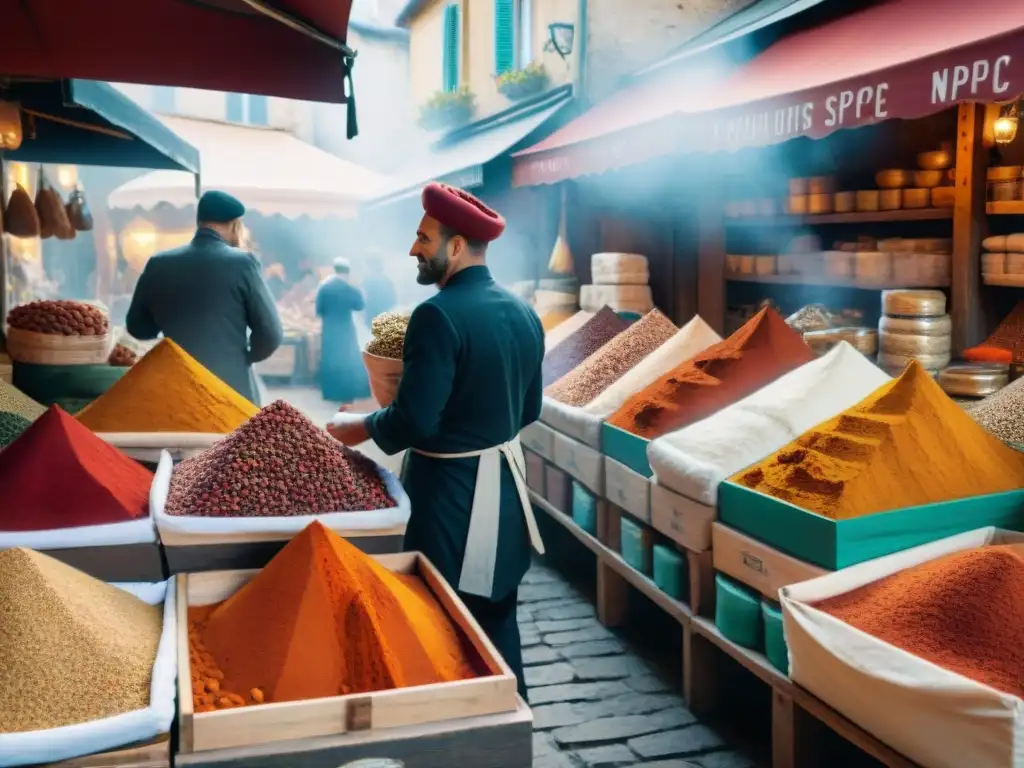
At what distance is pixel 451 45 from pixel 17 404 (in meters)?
9.34

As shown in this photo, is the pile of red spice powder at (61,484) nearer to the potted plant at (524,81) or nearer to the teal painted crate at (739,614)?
the teal painted crate at (739,614)

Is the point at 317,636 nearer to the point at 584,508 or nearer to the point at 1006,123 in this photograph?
the point at 584,508

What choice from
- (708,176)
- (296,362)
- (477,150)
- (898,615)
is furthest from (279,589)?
(296,362)

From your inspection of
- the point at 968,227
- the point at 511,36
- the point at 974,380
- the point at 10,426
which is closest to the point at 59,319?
the point at 10,426

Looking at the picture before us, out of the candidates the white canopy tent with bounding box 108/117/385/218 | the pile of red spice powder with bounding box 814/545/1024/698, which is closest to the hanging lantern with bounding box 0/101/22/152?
the pile of red spice powder with bounding box 814/545/1024/698

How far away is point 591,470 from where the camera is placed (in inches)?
151

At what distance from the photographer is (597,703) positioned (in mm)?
3141

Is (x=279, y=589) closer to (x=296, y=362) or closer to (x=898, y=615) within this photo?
(x=898, y=615)

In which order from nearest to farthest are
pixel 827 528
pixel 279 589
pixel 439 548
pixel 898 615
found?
pixel 279 589 < pixel 898 615 < pixel 827 528 < pixel 439 548

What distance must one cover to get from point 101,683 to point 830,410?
7.50 feet

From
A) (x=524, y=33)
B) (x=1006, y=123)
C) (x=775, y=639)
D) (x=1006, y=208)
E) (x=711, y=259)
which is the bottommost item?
(x=775, y=639)

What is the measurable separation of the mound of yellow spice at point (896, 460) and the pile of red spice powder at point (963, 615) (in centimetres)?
28

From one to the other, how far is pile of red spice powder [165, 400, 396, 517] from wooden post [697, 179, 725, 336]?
4288 millimetres

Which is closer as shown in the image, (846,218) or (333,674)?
(333,674)
